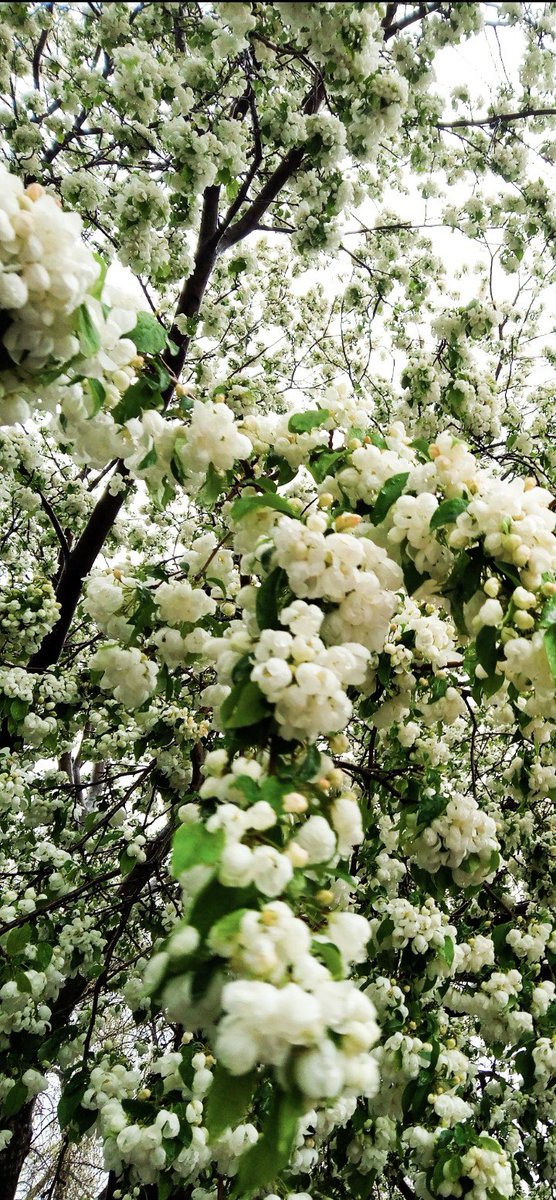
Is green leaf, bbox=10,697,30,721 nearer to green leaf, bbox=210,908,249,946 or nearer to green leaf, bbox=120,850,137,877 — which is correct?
green leaf, bbox=120,850,137,877

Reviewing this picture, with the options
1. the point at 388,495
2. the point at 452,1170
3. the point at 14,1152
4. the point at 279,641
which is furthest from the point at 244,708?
the point at 14,1152

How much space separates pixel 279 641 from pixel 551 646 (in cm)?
46

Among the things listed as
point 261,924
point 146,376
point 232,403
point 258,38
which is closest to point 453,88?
point 258,38

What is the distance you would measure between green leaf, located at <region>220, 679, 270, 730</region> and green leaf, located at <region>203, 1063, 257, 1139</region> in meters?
0.44

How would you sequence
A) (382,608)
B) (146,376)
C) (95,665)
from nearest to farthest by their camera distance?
(382,608), (146,376), (95,665)

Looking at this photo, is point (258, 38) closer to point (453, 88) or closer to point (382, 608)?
point (453, 88)

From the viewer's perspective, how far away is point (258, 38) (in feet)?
9.75

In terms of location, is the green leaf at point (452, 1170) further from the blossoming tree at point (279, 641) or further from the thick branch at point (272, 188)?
the thick branch at point (272, 188)

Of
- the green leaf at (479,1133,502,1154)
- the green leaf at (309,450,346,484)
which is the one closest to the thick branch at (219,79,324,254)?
the green leaf at (309,450,346,484)

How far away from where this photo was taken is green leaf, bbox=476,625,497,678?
1.28 meters

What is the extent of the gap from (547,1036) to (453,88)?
17.8 feet

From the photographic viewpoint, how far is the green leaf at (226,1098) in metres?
0.78

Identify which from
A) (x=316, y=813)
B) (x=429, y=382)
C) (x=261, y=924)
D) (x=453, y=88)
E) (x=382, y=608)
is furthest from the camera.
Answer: (x=453, y=88)

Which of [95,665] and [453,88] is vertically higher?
[453,88]
